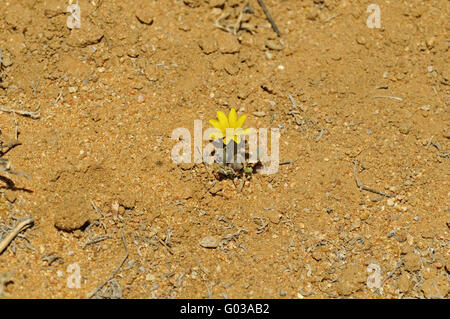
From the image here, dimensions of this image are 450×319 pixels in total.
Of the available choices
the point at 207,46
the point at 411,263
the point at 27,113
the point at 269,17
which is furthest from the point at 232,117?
the point at 411,263

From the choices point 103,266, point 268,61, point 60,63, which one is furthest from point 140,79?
point 103,266

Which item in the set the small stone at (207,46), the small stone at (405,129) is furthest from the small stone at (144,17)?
the small stone at (405,129)

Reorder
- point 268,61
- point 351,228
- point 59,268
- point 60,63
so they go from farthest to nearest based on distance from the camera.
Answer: point 268,61 → point 60,63 → point 351,228 → point 59,268

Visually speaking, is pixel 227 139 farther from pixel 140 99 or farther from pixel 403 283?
pixel 403 283

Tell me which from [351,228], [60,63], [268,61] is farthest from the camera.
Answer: [268,61]

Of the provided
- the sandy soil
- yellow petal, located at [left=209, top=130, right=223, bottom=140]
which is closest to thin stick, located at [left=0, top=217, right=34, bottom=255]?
the sandy soil

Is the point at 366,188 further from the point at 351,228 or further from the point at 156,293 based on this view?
the point at 156,293
